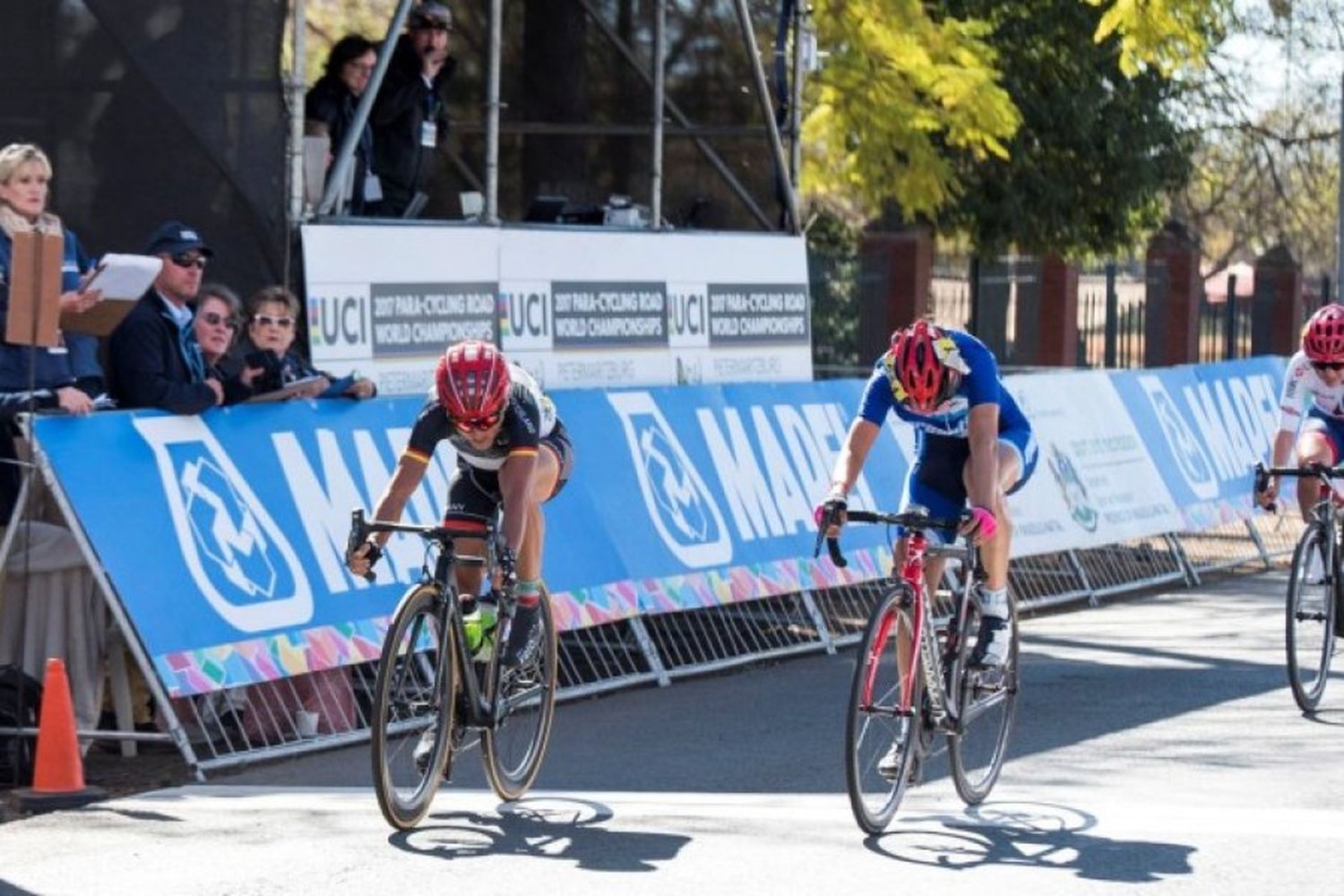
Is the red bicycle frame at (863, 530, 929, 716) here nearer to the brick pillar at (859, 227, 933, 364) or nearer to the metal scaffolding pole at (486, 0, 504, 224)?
the metal scaffolding pole at (486, 0, 504, 224)

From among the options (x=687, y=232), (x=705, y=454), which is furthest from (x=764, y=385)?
(x=687, y=232)

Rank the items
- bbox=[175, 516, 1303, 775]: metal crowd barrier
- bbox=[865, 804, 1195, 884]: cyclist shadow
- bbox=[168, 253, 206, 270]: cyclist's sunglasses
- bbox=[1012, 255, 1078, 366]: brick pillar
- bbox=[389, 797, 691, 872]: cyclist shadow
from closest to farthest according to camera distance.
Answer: bbox=[865, 804, 1195, 884]: cyclist shadow, bbox=[389, 797, 691, 872]: cyclist shadow, bbox=[175, 516, 1303, 775]: metal crowd barrier, bbox=[168, 253, 206, 270]: cyclist's sunglasses, bbox=[1012, 255, 1078, 366]: brick pillar

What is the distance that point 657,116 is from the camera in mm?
16703

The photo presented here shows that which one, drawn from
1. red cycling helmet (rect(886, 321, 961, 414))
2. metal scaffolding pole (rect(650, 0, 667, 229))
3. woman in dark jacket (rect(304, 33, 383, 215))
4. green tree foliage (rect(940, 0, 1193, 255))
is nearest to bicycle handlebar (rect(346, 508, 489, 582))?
red cycling helmet (rect(886, 321, 961, 414))

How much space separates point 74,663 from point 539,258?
4.93m

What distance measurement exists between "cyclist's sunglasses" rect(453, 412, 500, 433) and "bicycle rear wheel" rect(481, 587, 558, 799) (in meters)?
0.76

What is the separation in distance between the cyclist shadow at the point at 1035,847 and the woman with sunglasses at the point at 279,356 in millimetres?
3566

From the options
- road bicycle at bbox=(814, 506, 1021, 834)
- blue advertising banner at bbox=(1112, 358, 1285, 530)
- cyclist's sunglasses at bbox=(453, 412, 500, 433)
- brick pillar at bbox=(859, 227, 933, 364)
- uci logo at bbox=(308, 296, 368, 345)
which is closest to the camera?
road bicycle at bbox=(814, 506, 1021, 834)

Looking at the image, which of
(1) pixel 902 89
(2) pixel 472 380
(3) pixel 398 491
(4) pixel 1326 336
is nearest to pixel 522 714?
(3) pixel 398 491

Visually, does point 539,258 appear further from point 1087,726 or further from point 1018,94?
point 1018,94

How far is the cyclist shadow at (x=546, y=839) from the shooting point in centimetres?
852

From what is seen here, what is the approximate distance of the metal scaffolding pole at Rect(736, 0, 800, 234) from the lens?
17000 mm

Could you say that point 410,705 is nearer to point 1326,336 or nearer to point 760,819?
point 760,819

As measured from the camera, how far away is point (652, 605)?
13078mm
